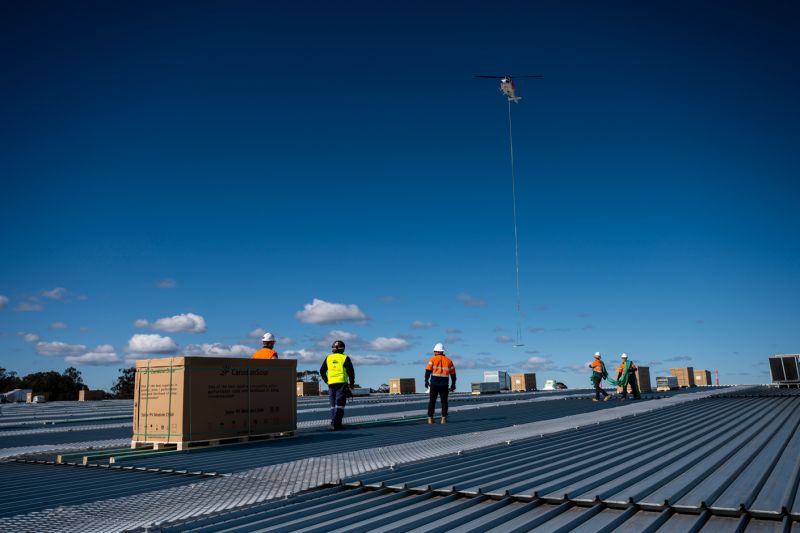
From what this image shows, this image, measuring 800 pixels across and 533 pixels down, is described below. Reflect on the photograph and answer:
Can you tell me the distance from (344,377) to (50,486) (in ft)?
21.5

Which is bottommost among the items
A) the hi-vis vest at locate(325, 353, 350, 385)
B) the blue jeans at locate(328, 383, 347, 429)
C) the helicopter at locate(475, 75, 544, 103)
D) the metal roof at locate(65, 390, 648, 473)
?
the metal roof at locate(65, 390, 648, 473)

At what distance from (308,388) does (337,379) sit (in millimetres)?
31944

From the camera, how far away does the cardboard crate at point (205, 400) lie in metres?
9.50

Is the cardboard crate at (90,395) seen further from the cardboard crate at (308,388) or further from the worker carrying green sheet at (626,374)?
the worker carrying green sheet at (626,374)

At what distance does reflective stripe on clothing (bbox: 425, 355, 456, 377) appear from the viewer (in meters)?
13.7

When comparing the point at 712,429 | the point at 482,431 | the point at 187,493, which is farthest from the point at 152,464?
the point at 712,429

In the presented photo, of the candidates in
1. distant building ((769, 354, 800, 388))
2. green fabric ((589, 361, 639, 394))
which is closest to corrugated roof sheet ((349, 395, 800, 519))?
green fabric ((589, 361, 639, 394))

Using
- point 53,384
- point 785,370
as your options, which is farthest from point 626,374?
point 53,384

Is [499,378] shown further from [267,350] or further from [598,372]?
[267,350]

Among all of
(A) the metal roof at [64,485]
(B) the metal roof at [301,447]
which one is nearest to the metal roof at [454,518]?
(A) the metal roof at [64,485]

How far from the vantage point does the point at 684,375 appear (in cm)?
3684

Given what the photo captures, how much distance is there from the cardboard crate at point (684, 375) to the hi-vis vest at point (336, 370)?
30.4 m

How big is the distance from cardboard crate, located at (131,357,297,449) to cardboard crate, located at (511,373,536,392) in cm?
3258

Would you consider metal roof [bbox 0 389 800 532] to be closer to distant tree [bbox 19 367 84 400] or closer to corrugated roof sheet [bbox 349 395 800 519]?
A: corrugated roof sheet [bbox 349 395 800 519]
